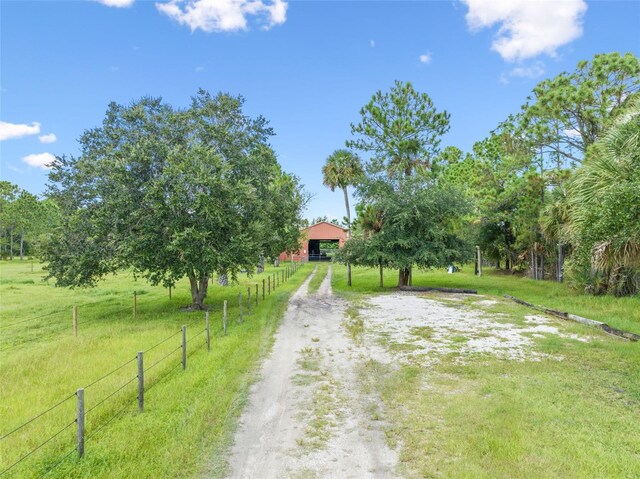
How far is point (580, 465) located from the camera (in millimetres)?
5445

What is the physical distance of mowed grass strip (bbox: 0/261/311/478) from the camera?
571cm

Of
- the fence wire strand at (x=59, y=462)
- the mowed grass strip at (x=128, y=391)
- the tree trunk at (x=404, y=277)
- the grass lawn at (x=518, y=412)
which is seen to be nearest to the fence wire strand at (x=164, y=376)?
the mowed grass strip at (x=128, y=391)

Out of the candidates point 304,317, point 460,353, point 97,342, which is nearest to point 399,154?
point 304,317

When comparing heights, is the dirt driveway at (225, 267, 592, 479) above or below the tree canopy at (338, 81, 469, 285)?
below

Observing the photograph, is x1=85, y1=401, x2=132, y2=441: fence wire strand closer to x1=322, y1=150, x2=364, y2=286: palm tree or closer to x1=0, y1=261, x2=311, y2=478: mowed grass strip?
x1=0, y1=261, x2=311, y2=478: mowed grass strip

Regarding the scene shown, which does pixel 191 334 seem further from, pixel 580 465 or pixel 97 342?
pixel 580 465

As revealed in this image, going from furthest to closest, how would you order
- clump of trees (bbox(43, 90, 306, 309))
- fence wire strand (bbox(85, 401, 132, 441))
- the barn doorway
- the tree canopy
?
the barn doorway, the tree canopy, clump of trees (bbox(43, 90, 306, 309)), fence wire strand (bbox(85, 401, 132, 441))

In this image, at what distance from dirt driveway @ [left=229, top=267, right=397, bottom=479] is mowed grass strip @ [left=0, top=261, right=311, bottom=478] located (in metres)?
0.40

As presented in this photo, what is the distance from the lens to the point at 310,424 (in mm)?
6840

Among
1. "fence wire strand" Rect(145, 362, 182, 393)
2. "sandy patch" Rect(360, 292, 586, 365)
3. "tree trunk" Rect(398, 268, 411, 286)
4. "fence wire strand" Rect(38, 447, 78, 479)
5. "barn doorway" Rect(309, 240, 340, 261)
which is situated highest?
"barn doorway" Rect(309, 240, 340, 261)

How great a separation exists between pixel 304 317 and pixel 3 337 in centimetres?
1087

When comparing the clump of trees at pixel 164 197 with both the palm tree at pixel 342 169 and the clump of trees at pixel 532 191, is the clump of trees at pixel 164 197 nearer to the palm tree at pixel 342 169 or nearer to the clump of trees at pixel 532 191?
the clump of trees at pixel 532 191

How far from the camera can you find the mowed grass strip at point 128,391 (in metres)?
5.71

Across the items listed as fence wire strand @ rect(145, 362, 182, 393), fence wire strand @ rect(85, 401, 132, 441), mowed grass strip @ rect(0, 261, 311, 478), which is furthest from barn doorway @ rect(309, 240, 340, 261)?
fence wire strand @ rect(85, 401, 132, 441)
